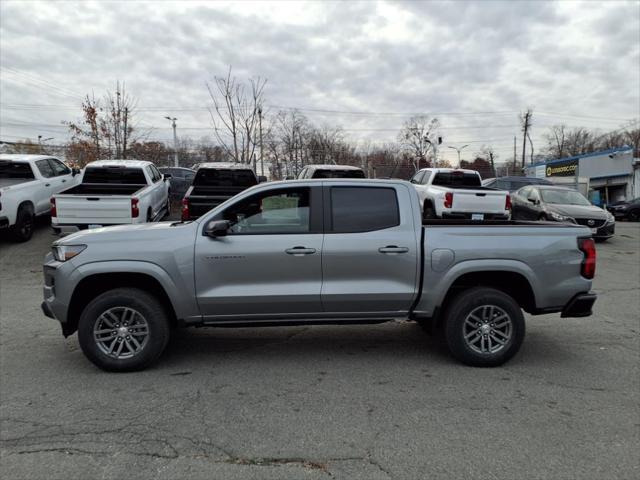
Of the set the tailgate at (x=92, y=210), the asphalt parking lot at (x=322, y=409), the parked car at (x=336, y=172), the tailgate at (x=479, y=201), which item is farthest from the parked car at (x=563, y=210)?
the tailgate at (x=92, y=210)

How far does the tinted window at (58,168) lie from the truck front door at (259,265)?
35.1ft

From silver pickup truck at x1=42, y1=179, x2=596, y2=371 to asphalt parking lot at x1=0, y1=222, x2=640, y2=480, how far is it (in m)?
0.47

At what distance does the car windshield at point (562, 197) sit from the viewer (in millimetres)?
14414

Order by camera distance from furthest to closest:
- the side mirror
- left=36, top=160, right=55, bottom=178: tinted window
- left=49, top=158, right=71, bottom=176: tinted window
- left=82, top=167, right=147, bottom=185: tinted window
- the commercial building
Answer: the commercial building → left=49, top=158, right=71, bottom=176: tinted window → left=36, top=160, right=55, bottom=178: tinted window → left=82, top=167, right=147, bottom=185: tinted window → the side mirror

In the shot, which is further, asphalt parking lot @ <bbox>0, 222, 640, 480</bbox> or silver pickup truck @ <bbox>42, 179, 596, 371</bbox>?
silver pickup truck @ <bbox>42, 179, 596, 371</bbox>

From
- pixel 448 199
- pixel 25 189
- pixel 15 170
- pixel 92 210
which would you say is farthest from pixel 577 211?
→ pixel 15 170

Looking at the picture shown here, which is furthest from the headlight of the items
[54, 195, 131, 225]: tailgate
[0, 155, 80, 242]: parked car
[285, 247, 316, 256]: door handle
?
[0, 155, 80, 242]: parked car

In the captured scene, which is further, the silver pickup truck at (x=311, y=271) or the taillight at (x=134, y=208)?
the taillight at (x=134, y=208)

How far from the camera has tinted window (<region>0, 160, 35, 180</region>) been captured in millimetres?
11594

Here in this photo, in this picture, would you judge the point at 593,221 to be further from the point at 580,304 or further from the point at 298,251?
the point at 298,251

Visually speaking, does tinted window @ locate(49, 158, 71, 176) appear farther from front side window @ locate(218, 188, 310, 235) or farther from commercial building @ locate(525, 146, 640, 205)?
commercial building @ locate(525, 146, 640, 205)

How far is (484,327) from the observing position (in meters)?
4.64

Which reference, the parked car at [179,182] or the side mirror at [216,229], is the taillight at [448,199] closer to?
the side mirror at [216,229]

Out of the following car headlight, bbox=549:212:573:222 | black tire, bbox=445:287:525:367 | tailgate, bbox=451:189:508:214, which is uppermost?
tailgate, bbox=451:189:508:214
